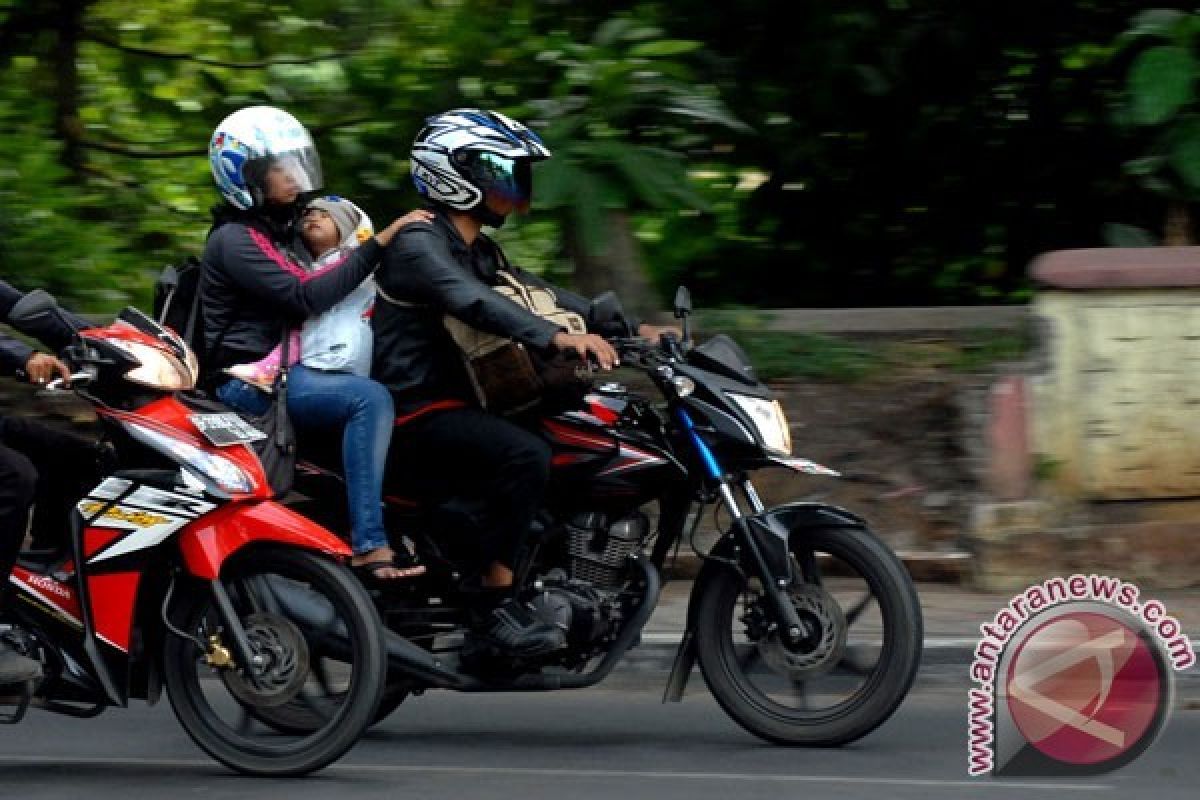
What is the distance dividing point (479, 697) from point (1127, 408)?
9.39ft

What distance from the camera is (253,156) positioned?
6.29 metres

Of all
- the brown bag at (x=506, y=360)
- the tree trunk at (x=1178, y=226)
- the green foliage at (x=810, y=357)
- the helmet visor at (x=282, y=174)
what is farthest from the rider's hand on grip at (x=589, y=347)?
the tree trunk at (x=1178, y=226)

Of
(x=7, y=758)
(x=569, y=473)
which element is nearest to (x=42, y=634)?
(x=7, y=758)

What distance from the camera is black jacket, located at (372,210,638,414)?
5965mm

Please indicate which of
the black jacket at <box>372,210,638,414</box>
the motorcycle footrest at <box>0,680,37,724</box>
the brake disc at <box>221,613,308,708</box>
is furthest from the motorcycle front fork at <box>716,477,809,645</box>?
the motorcycle footrest at <box>0,680,37,724</box>

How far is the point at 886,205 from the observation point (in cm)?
1037

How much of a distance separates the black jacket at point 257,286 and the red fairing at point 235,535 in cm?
61

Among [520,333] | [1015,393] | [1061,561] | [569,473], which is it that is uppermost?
[520,333]

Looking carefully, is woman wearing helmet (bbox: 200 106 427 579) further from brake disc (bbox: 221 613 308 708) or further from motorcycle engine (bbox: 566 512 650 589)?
motorcycle engine (bbox: 566 512 650 589)

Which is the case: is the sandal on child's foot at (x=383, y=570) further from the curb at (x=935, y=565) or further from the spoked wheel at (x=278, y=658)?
the curb at (x=935, y=565)

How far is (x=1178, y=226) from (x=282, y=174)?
14.6 ft

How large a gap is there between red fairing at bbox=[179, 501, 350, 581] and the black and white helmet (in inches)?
40.3

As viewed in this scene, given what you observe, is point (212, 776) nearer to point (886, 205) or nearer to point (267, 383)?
point (267, 383)

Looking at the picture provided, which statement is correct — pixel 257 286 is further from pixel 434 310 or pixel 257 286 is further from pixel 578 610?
pixel 578 610
